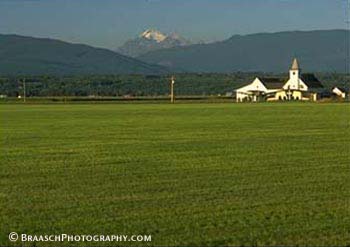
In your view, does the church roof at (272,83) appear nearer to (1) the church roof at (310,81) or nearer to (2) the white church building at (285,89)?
(2) the white church building at (285,89)

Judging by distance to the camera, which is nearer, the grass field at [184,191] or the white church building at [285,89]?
the grass field at [184,191]

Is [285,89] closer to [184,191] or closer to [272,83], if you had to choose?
[272,83]

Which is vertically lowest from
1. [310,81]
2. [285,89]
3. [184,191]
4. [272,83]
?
[184,191]

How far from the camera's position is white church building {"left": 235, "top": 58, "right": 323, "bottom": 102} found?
123m

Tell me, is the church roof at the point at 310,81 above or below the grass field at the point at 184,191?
above

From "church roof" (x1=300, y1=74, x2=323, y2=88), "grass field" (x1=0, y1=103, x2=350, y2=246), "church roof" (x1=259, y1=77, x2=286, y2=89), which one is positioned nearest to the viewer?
"grass field" (x1=0, y1=103, x2=350, y2=246)

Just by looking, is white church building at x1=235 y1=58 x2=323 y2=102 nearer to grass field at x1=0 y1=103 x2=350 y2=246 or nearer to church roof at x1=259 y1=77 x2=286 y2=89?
church roof at x1=259 y1=77 x2=286 y2=89

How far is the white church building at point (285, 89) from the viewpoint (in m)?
123

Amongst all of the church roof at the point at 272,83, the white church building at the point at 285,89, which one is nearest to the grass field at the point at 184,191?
the white church building at the point at 285,89

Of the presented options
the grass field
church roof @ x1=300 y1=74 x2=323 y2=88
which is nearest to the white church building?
church roof @ x1=300 y1=74 x2=323 y2=88

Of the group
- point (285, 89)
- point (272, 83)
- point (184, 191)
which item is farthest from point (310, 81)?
point (184, 191)

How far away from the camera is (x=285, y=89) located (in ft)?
417

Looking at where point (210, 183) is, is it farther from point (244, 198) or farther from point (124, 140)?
point (124, 140)

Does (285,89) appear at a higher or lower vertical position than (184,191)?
higher
